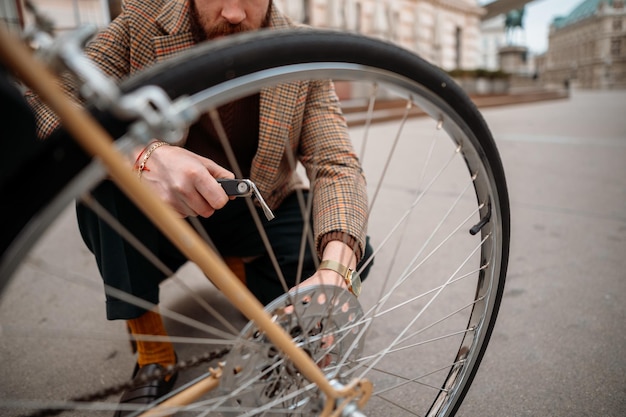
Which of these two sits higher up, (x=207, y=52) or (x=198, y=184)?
(x=207, y=52)

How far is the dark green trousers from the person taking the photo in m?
1.07

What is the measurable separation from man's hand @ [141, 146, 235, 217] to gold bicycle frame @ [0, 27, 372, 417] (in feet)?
0.71

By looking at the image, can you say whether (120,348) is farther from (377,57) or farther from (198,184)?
(377,57)

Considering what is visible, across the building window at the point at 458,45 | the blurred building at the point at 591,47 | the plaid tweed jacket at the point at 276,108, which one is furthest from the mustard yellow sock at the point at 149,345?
the blurred building at the point at 591,47

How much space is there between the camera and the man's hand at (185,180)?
30.9 inches

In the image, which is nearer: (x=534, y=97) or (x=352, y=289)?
(x=352, y=289)

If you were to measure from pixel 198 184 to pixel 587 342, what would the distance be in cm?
126

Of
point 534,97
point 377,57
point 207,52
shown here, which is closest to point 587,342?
point 377,57

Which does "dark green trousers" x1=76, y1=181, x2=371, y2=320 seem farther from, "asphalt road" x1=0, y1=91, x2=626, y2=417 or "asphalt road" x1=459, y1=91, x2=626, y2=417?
"asphalt road" x1=459, y1=91, x2=626, y2=417

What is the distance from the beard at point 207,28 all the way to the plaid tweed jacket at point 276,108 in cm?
2

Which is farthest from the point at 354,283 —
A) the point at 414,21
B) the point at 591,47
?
the point at 591,47

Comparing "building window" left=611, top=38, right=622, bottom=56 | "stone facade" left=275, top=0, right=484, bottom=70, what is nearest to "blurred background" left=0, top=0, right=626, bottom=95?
"stone facade" left=275, top=0, right=484, bottom=70

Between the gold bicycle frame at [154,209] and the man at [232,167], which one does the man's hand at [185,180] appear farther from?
the gold bicycle frame at [154,209]

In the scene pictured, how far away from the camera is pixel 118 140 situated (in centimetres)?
51
